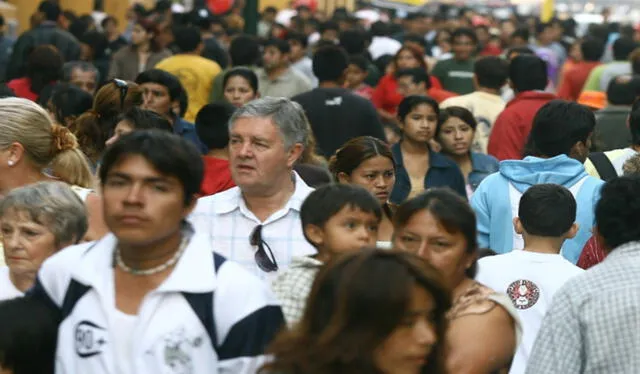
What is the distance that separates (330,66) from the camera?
12680 mm

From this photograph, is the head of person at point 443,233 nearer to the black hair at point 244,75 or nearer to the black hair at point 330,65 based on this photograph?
the black hair at point 330,65

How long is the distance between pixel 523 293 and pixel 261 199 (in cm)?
121

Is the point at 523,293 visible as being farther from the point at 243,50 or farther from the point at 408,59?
the point at 408,59

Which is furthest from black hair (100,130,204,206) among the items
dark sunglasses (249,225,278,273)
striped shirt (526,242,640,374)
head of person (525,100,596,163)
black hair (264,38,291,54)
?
black hair (264,38,291,54)

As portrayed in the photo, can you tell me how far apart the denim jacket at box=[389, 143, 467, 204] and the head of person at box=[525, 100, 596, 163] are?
66.4 inches

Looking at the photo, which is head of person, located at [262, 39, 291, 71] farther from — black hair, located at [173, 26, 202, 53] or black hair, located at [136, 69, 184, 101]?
black hair, located at [136, 69, 184, 101]

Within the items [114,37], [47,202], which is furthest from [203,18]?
[47,202]

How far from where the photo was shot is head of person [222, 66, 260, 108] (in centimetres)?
1275

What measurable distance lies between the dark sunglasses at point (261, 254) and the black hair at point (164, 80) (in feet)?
15.4

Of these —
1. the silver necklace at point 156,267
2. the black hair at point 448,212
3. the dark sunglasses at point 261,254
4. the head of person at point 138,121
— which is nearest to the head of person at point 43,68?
the head of person at point 138,121

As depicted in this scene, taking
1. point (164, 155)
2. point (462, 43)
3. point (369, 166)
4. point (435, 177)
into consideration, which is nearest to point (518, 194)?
point (369, 166)

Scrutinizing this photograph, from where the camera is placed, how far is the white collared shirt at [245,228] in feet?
21.6

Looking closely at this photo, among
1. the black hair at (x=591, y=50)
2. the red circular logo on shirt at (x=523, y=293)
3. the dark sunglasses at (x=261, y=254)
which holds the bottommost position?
the black hair at (x=591, y=50)

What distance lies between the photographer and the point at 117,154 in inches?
187
